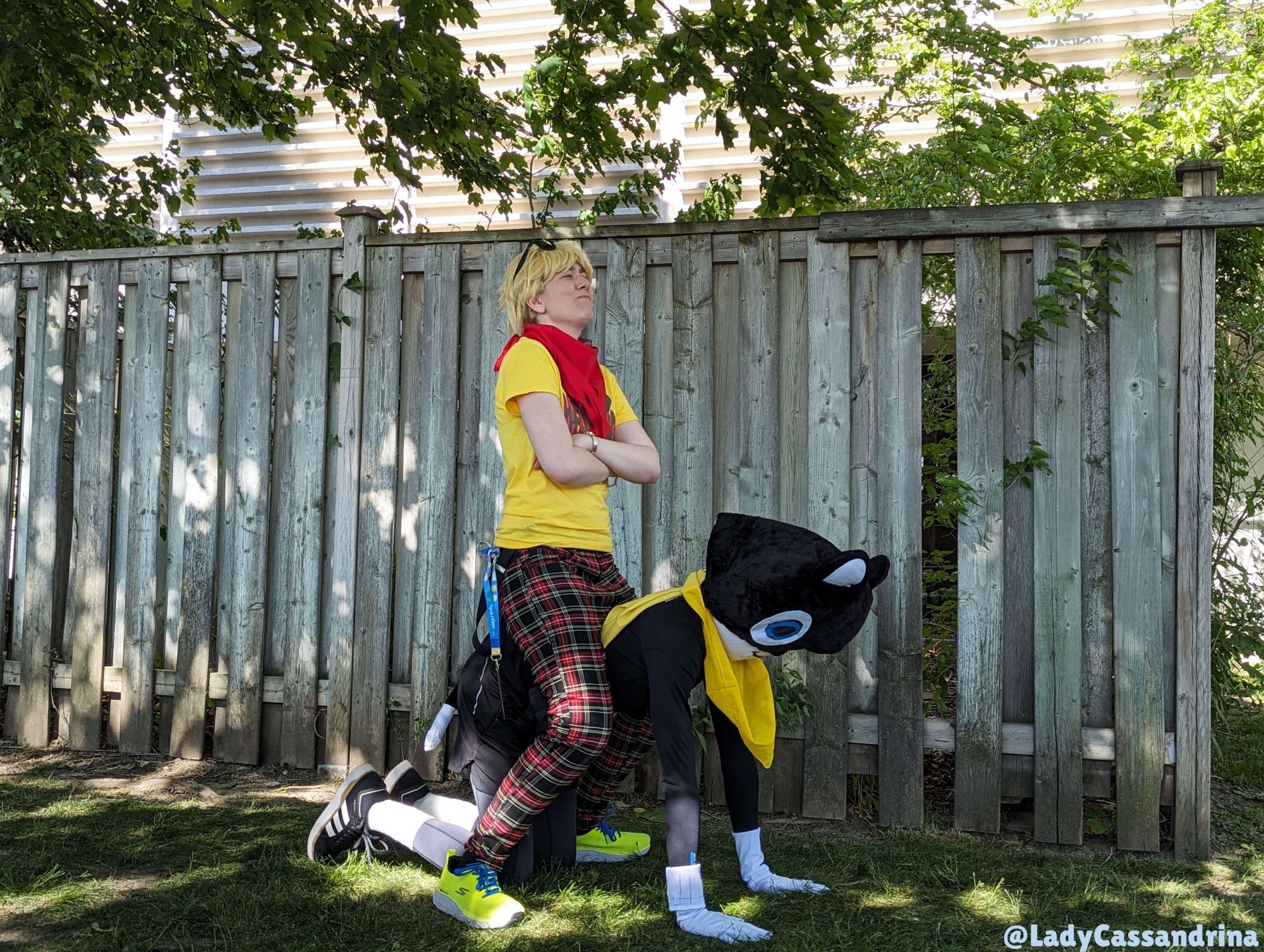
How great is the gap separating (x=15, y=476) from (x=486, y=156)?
287 cm

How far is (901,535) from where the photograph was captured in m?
3.89

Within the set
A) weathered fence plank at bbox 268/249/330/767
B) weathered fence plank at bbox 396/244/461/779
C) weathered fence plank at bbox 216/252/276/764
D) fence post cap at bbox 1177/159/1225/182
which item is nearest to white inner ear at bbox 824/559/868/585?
weathered fence plank at bbox 396/244/461/779

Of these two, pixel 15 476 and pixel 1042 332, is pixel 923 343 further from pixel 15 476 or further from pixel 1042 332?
pixel 15 476

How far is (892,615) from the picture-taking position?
390cm

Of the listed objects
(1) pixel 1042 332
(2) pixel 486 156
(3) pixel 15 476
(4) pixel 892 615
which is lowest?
(4) pixel 892 615

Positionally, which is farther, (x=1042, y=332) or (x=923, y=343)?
(x=923, y=343)

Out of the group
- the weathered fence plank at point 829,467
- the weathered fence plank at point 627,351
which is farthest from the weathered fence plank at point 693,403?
the weathered fence plank at point 829,467

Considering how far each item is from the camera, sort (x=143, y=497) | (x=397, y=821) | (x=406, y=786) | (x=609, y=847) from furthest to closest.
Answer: (x=143, y=497) → (x=406, y=786) → (x=609, y=847) → (x=397, y=821)

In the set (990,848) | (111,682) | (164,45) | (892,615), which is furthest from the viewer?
(164,45)

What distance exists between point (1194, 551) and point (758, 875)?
6.33 feet

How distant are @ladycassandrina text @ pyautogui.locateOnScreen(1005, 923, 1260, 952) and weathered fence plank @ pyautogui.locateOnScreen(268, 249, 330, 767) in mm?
2910

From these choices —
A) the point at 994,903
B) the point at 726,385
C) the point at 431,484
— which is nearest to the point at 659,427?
the point at 726,385

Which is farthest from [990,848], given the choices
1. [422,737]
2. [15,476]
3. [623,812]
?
[15,476]

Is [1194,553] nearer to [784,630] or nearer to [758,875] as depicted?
[784,630]
